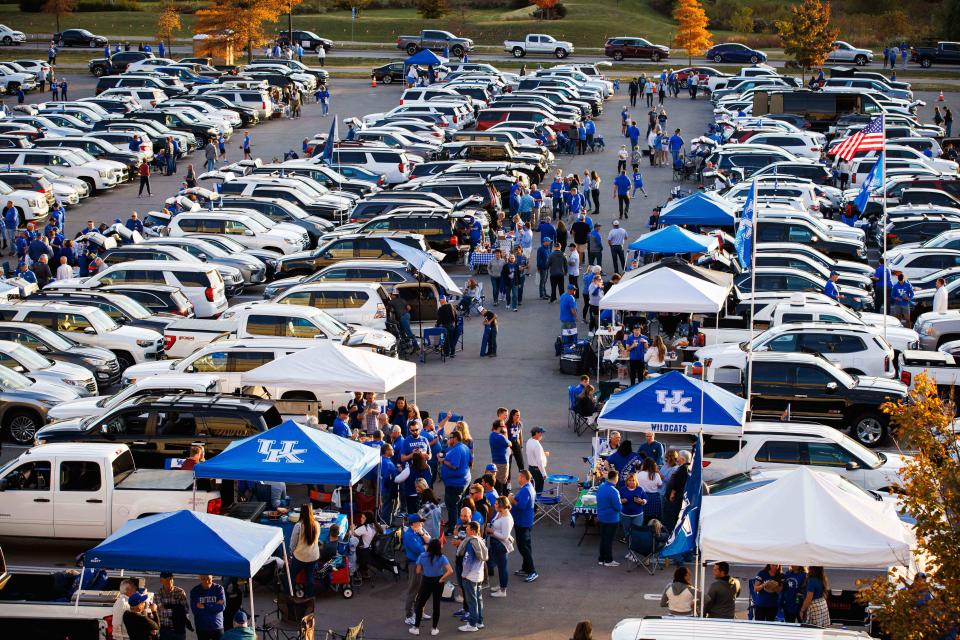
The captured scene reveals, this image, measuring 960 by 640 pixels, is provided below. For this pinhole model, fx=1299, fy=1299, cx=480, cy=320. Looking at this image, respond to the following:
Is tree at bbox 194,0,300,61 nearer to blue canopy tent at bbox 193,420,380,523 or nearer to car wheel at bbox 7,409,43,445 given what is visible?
car wheel at bbox 7,409,43,445

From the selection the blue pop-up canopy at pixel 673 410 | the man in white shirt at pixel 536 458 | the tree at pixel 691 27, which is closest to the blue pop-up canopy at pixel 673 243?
the blue pop-up canopy at pixel 673 410

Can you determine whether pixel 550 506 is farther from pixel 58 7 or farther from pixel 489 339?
pixel 58 7

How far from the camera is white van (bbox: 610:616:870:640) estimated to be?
12.2 metres

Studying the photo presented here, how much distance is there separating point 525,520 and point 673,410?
10.4 ft

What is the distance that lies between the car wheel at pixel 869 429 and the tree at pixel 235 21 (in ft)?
181

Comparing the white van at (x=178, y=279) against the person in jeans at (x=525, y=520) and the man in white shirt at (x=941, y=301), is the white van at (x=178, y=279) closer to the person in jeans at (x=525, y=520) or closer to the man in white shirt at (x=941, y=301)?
the person in jeans at (x=525, y=520)

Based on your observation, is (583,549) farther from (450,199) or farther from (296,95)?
(296,95)

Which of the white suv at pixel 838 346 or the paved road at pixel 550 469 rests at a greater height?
the white suv at pixel 838 346

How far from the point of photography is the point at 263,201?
121ft

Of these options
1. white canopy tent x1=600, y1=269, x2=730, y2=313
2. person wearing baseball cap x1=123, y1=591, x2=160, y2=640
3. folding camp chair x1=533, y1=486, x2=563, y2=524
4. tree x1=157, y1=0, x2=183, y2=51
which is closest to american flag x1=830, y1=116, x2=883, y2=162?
white canopy tent x1=600, y1=269, x2=730, y2=313

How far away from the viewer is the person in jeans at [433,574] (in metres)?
15.1

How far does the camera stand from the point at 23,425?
2231 centimetres

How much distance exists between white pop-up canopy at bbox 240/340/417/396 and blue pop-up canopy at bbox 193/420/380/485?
3.29m

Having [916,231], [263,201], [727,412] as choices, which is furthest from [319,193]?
[727,412]
